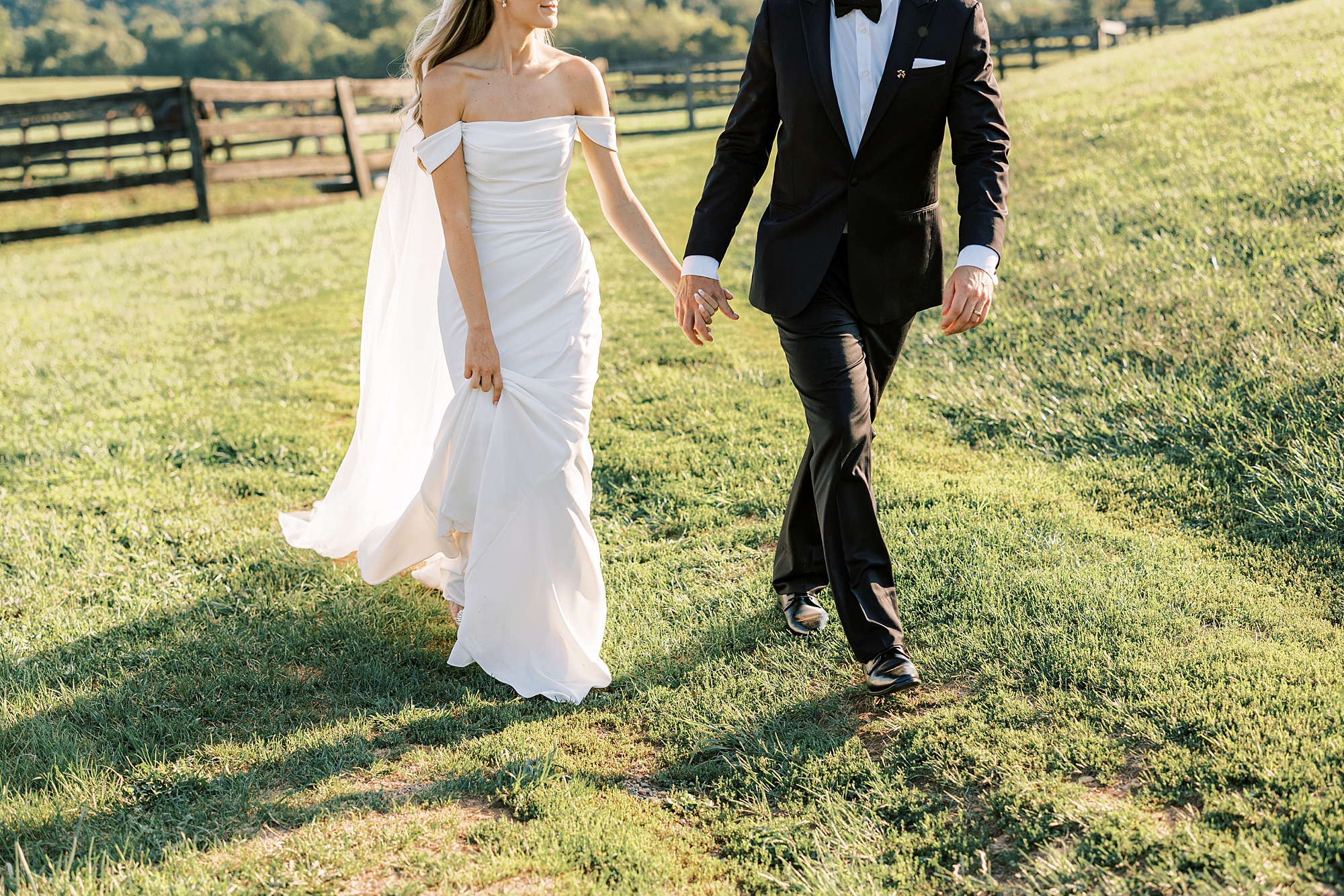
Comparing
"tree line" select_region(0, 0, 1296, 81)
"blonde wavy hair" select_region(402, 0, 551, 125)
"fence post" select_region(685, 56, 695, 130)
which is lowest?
"blonde wavy hair" select_region(402, 0, 551, 125)

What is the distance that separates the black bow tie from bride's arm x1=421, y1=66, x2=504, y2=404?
1396mm

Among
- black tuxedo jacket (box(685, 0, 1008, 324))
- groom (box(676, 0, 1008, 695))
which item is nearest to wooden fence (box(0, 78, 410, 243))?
black tuxedo jacket (box(685, 0, 1008, 324))

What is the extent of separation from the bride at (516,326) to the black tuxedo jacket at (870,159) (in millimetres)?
579

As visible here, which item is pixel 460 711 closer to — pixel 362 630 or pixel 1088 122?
pixel 362 630

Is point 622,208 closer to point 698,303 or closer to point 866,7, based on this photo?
point 698,303

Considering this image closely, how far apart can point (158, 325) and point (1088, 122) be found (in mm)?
10862

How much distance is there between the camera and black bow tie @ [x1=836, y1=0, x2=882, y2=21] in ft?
11.2

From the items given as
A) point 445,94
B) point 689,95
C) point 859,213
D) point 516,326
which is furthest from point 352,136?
point 859,213

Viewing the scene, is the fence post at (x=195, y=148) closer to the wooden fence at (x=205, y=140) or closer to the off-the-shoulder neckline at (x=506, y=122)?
the wooden fence at (x=205, y=140)

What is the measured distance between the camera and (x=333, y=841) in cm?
295

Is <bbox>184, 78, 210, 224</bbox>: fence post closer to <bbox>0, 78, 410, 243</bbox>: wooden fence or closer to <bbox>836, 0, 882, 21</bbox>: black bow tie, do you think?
<bbox>0, 78, 410, 243</bbox>: wooden fence

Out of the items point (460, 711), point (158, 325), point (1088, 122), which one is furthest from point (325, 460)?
point (1088, 122)

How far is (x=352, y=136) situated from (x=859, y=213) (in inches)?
665

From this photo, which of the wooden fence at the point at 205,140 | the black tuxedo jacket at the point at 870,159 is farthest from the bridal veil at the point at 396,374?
the wooden fence at the point at 205,140
